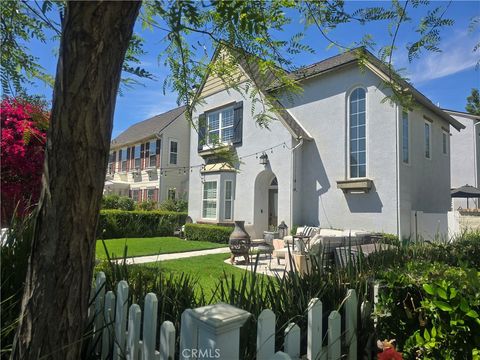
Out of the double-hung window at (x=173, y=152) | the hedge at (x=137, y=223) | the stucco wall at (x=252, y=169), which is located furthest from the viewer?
the double-hung window at (x=173, y=152)

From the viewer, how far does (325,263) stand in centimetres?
337

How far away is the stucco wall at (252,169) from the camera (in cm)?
1577

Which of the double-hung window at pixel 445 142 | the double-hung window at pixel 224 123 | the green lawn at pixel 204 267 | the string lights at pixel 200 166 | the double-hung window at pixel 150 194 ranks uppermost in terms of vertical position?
the double-hung window at pixel 224 123

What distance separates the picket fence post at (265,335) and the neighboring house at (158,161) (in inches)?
936

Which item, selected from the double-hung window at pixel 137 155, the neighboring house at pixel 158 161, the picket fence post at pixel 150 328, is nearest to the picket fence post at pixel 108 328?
the picket fence post at pixel 150 328

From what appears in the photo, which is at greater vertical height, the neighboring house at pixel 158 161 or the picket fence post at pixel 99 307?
the neighboring house at pixel 158 161

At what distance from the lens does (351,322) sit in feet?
8.30

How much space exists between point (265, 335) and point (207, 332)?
0.38 meters

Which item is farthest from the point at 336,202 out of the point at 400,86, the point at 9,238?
the point at 9,238

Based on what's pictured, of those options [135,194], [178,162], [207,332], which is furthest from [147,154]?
[207,332]

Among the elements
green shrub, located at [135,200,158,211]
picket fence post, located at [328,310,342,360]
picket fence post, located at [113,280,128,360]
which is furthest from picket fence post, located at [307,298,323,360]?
green shrub, located at [135,200,158,211]

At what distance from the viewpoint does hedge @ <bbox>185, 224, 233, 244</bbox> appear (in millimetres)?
16641

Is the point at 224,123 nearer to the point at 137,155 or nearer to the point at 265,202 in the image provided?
the point at 265,202

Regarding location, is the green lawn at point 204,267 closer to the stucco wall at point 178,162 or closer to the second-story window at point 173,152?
the stucco wall at point 178,162
